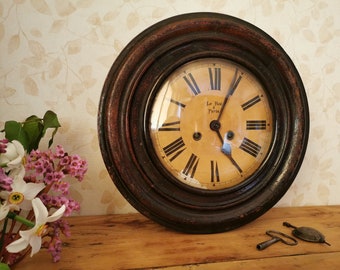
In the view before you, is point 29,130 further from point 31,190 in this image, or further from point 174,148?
point 174,148

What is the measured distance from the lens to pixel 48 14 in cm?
97

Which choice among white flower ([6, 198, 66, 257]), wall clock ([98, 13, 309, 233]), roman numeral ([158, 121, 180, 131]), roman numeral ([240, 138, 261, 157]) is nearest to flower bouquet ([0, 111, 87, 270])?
white flower ([6, 198, 66, 257])

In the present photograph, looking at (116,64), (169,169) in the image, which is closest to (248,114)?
(169,169)

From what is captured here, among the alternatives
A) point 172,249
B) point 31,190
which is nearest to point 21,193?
point 31,190

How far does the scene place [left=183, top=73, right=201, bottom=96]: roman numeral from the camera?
36.8 inches

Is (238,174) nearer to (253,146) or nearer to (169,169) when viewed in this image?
(253,146)

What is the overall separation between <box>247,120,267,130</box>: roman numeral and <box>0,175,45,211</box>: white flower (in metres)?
0.65

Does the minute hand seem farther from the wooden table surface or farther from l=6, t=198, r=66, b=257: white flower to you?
l=6, t=198, r=66, b=257: white flower

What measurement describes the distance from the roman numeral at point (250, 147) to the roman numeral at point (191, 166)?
166mm

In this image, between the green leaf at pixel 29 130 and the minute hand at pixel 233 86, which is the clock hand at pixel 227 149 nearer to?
the minute hand at pixel 233 86

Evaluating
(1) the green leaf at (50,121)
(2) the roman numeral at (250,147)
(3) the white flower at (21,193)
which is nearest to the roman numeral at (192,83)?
(2) the roman numeral at (250,147)

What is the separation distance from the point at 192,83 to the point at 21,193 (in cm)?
57

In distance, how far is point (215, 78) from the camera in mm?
953

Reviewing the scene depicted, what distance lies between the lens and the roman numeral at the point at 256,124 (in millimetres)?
981
